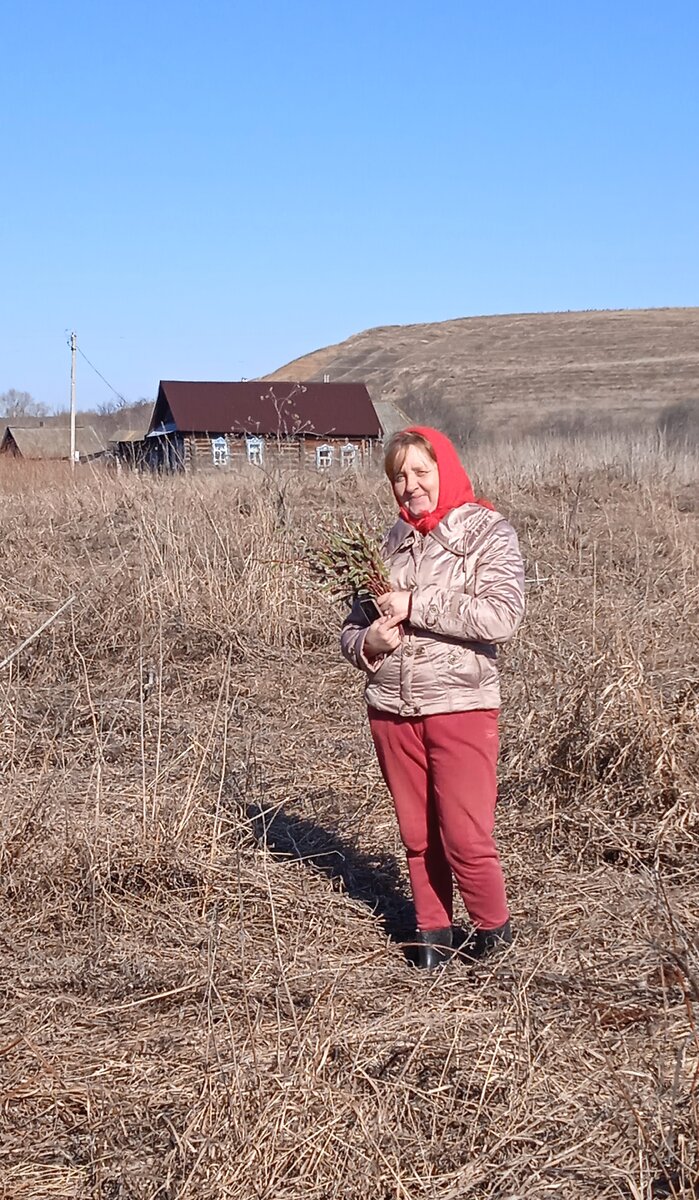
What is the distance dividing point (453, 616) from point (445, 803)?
477 mm

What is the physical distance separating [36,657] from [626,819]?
428cm

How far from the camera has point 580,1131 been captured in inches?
89.7

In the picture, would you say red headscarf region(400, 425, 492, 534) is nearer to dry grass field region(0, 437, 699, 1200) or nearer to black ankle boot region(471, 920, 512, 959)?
dry grass field region(0, 437, 699, 1200)

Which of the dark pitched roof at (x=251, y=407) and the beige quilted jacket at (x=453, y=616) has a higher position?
the dark pitched roof at (x=251, y=407)

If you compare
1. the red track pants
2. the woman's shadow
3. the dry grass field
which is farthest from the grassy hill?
the red track pants

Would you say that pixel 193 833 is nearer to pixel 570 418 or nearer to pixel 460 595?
pixel 460 595

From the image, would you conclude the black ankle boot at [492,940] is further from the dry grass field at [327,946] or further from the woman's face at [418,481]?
the woman's face at [418,481]

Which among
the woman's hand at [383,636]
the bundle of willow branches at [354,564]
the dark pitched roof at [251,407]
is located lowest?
the woman's hand at [383,636]

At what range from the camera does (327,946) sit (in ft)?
11.0

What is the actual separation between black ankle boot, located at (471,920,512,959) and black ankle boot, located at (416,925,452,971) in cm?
8

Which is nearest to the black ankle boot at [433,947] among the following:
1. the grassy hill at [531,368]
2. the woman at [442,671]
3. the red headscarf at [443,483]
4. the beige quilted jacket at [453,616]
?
the woman at [442,671]

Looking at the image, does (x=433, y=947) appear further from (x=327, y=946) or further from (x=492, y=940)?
(x=327, y=946)

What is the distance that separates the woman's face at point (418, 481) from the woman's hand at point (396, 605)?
23 centimetres

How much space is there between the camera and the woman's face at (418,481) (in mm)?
3100
